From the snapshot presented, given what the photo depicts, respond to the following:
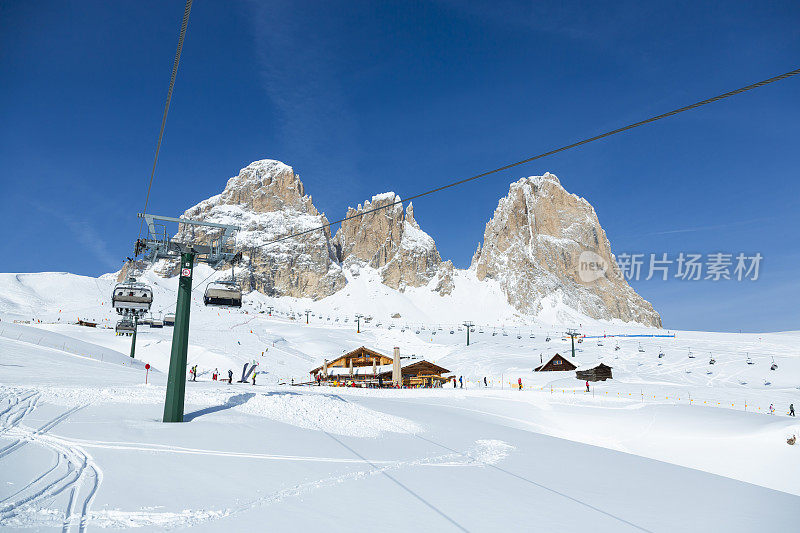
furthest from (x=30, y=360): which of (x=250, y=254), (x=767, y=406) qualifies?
(x=250, y=254)

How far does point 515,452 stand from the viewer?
12156 mm

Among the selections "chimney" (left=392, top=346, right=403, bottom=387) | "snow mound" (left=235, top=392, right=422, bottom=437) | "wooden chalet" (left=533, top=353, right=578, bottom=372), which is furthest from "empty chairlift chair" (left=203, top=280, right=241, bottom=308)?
"wooden chalet" (left=533, top=353, right=578, bottom=372)

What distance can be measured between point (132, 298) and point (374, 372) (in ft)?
86.1

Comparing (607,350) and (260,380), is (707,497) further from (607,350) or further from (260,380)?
(607,350)

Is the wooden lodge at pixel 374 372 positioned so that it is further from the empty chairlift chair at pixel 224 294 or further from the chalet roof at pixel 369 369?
the empty chairlift chair at pixel 224 294

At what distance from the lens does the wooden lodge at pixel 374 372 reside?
151ft

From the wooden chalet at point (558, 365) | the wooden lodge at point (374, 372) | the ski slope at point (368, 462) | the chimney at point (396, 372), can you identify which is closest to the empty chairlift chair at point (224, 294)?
the ski slope at point (368, 462)

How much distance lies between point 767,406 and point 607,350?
104ft

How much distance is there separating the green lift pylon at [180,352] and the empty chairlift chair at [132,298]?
10900 millimetres

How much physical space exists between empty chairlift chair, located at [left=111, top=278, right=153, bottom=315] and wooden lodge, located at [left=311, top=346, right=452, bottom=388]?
78.3ft

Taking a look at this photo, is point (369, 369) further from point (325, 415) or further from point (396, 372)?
point (325, 415)

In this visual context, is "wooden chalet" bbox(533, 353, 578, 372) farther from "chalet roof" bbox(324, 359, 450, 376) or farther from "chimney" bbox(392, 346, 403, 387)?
"chimney" bbox(392, 346, 403, 387)

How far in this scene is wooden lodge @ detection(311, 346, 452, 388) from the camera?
4600 cm

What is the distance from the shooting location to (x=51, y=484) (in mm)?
6508
